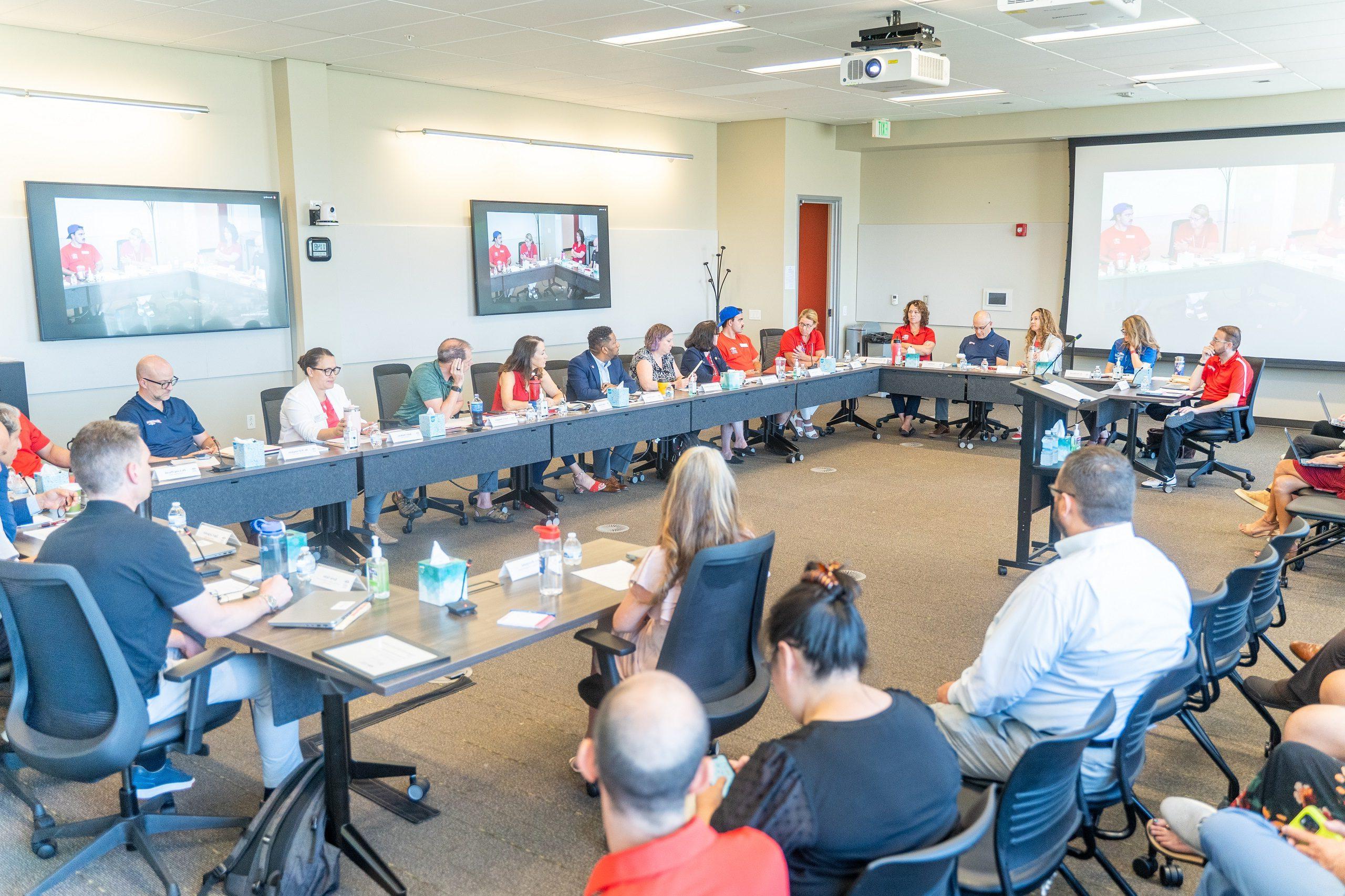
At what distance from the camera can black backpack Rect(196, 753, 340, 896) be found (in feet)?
8.54

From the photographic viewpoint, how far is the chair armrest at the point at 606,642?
2.79 metres

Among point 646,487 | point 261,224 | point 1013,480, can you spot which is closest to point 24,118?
point 261,224

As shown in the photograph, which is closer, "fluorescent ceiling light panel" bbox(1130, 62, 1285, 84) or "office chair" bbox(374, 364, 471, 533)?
"office chair" bbox(374, 364, 471, 533)

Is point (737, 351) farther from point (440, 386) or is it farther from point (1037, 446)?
point (1037, 446)

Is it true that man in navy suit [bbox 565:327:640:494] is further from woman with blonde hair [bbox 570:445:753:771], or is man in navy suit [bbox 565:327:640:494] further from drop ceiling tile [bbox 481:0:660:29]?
woman with blonde hair [bbox 570:445:753:771]

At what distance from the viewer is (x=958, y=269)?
11992 mm

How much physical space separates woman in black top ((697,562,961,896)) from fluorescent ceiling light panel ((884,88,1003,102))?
828 centimetres

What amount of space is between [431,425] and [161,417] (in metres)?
1.41

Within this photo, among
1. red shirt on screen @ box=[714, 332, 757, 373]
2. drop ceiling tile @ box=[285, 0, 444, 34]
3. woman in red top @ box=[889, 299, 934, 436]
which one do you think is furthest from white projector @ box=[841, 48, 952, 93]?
woman in red top @ box=[889, 299, 934, 436]

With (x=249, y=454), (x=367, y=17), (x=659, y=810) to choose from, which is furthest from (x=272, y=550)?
(x=367, y=17)

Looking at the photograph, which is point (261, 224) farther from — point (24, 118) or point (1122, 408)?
point (1122, 408)

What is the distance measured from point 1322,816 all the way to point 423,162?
7.93m

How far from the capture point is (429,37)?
6.58 meters

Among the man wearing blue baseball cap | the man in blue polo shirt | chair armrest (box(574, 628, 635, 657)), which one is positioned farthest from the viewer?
the man wearing blue baseball cap
